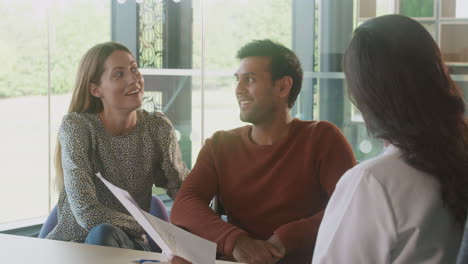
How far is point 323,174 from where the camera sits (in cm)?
238

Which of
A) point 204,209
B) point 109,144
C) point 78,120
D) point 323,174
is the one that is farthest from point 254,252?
point 78,120

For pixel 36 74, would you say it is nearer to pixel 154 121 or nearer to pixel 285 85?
pixel 154 121

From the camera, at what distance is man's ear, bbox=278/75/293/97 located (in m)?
2.57

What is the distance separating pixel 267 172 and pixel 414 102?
A: 4.10 ft

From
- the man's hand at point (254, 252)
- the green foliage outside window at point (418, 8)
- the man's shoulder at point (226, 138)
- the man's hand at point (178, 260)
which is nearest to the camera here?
the man's hand at point (178, 260)

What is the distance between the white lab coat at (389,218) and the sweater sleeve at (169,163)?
63.0 inches

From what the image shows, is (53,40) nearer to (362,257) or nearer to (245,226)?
(245,226)

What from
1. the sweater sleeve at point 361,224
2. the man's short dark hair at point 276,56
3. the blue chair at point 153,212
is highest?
the man's short dark hair at point 276,56

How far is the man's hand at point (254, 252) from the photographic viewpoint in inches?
85.6

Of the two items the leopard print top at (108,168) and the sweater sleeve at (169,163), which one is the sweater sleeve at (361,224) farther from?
the sweater sleeve at (169,163)

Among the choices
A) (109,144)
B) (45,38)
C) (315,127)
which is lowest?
(109,144)

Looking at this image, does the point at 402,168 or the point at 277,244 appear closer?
the point at 402,168

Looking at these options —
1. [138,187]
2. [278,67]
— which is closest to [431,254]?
[278,67]

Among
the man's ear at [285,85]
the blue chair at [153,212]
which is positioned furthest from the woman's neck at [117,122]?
the man's ear at [285,85]
